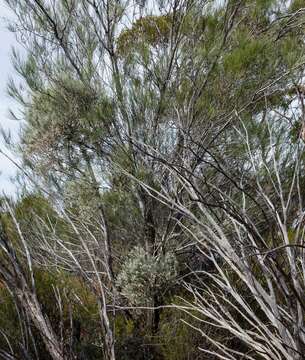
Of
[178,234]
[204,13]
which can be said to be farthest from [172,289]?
[204,13]

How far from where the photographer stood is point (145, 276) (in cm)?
489

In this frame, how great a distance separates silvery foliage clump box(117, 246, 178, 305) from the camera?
485 centimetres

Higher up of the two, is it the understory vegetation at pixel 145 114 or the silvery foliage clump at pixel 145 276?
the understory vegetation at pixel 145 114

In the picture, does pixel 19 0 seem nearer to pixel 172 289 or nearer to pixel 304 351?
pixel 172 289

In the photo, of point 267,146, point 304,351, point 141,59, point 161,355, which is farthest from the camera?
point 141,59

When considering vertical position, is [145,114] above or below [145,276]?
above

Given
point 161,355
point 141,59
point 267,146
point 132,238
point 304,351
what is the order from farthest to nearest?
point 132,238 < point 141,59 < point 267,146 < point 161,355 < point 304,351

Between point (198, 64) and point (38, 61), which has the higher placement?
point (38, 61)

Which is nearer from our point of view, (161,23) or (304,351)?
(304,351)

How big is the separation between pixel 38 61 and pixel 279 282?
4.64 meters

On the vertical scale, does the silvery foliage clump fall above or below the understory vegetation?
below

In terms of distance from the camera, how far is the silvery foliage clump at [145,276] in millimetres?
4852

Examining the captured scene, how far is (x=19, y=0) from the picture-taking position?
213 inches

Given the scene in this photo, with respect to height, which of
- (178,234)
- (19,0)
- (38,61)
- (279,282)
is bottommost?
(279,282)
